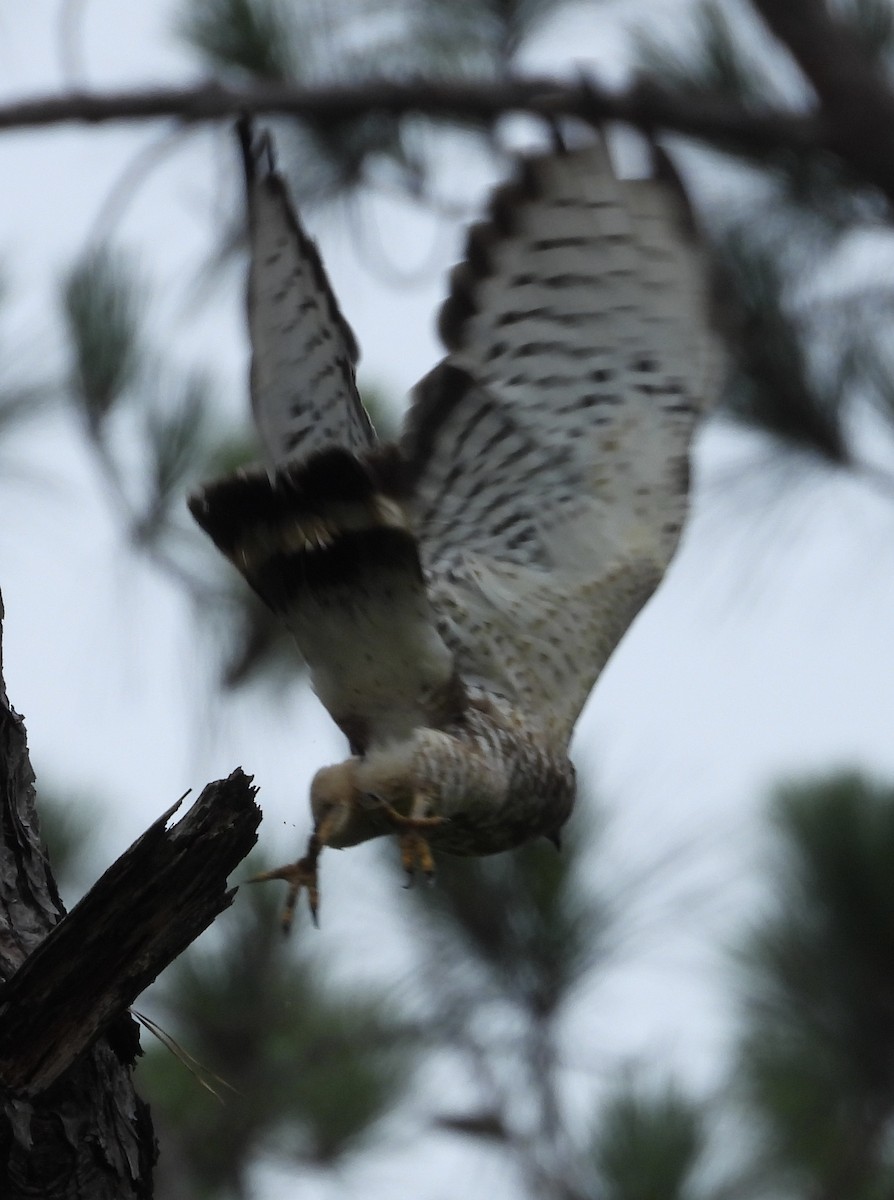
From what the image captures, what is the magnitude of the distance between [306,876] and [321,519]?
0.42m

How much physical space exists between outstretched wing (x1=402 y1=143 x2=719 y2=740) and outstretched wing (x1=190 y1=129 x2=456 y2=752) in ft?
0.69

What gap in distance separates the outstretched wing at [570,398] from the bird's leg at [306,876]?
60 centimetres

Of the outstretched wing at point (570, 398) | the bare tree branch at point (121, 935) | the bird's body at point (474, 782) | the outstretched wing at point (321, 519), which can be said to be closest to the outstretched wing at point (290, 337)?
the outstretched wing at point (321, 519)

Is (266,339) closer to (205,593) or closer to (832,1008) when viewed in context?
(205,593)

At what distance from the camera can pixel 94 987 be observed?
5.35ft

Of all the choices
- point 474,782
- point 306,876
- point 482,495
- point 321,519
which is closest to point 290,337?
point 482,495

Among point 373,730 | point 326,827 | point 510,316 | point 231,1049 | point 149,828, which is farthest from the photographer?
point 231,1049

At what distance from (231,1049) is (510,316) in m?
2.68

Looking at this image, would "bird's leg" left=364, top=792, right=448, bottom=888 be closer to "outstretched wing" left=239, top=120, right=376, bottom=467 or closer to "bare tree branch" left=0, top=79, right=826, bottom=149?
"outstretched wing" left=239, top=120, right=376, bottom=467

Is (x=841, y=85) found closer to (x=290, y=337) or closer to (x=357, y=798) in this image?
(x=290, y=337)

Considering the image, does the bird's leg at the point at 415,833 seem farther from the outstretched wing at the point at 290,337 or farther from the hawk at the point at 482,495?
the outstretched wing at the point at 290,337

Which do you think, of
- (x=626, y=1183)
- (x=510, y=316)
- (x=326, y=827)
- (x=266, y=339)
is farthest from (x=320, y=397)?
(x=626, y=1183)

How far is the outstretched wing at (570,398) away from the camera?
2650 millimetres

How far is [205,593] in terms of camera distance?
4105 mm
